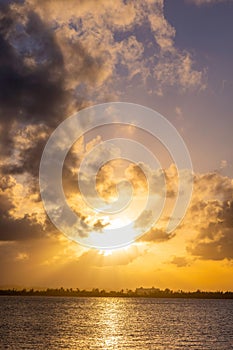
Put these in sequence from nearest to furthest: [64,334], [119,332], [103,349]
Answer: [103,349], [64,334], [119,332]

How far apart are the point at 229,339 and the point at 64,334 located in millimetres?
41328

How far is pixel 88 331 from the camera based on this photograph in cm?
12494

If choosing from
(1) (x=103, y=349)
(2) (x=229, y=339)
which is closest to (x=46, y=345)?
(1) (x=103, y=349)

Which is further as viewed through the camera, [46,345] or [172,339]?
[172,339]

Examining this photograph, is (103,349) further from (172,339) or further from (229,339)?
(229,339)

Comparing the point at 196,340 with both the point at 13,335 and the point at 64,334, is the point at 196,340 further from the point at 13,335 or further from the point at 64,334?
the point at 13,335

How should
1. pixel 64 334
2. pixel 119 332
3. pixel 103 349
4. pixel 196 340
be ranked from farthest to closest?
1. pixel 119 332
2. pixel 64 334
3. pixel 196 340
4. pixel 103 349

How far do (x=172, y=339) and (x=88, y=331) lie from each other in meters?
28.5

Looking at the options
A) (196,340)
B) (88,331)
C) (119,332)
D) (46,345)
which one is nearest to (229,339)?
(196,340)

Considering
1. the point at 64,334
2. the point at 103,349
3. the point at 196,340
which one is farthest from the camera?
the point at 64,334

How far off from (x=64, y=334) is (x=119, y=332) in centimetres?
1700

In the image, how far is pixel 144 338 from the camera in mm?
108812

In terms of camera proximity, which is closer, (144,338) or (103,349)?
(103,349)

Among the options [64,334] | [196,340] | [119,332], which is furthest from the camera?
[119,332]
